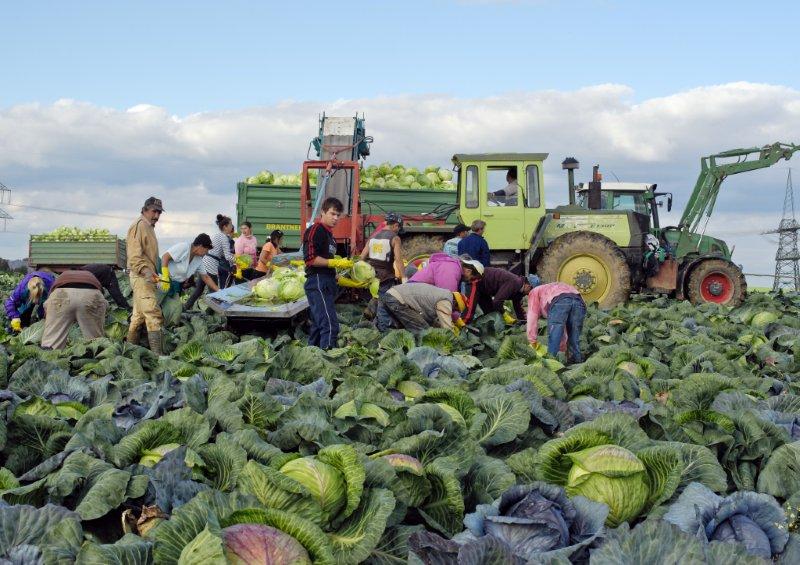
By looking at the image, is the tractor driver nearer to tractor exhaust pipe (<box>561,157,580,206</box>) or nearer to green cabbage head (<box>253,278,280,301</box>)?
tractor exhaust pipe (<box>561,157,580,206</box>)

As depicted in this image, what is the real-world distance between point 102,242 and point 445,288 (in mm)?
14400

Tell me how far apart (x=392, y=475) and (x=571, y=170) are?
12.1m

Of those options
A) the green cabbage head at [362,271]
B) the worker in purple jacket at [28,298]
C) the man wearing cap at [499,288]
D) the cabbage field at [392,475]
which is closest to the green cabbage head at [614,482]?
the cabbage field at [392,475]

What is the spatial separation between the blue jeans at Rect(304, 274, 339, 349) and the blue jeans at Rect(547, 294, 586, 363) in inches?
89.6

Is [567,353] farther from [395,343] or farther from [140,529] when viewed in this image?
[140,529]

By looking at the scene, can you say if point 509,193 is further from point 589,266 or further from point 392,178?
point 392,178

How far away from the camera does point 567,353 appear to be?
28.5ft

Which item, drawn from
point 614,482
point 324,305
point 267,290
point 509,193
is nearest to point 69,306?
point 324,305

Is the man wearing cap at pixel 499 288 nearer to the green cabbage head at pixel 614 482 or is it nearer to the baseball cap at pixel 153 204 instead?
the baseball cap at pixel 153 204

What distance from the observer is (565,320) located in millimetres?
8305

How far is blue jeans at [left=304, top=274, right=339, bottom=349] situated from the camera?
8539mm

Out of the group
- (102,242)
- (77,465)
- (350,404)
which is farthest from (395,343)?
(102,242)

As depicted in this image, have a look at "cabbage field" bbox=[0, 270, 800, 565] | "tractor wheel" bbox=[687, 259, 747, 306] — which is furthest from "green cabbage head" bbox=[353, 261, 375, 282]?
"tractor wheel" bbox=[687, 259, 747, 306]

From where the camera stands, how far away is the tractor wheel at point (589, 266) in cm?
1342
